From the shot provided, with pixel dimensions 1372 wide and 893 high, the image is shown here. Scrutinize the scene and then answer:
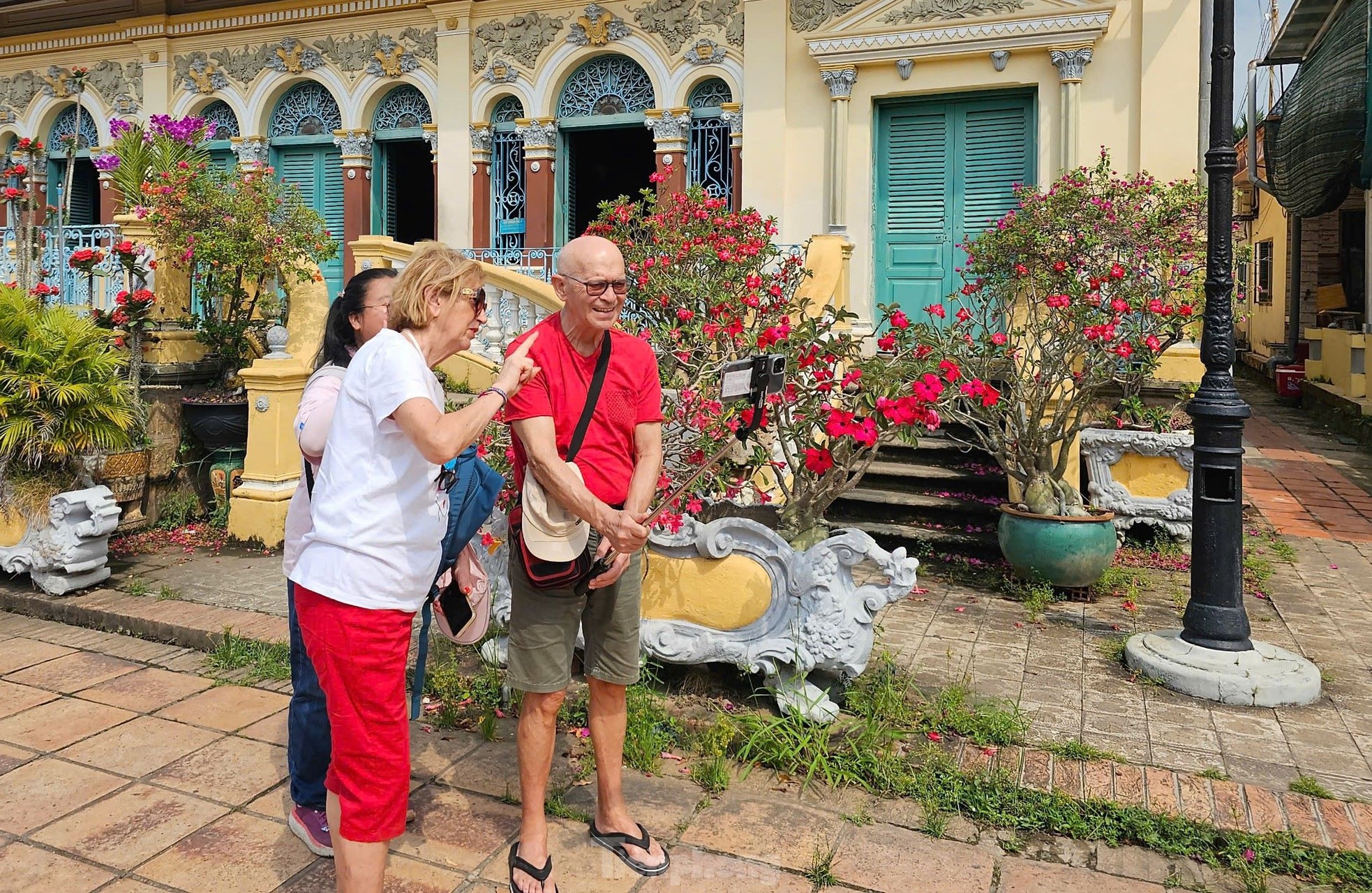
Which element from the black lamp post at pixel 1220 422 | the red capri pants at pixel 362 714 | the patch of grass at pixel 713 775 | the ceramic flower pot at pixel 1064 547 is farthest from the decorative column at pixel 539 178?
the red capri pants at pixel 362 714

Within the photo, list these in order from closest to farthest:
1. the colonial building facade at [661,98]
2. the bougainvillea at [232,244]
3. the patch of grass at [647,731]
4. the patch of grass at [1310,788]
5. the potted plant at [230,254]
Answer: the patch of grass at [1310,788], the patch of grass at [647,731], the potted plant at [230,254], the bougainvillea at [232,244], the colonial building facade at [661,98]

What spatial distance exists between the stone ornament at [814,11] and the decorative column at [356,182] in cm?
516

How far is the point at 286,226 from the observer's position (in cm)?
797

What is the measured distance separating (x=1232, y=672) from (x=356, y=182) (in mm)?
10454

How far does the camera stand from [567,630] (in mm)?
2850

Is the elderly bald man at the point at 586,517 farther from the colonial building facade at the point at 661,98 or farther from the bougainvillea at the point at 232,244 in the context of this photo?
the colonial building facade at the point at 661,98

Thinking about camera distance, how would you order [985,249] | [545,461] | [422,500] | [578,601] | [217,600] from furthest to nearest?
[985,249] → [217,600] → [578,601] → [545,461] → [422,500]

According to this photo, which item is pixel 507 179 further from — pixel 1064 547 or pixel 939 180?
pixel 1064 547

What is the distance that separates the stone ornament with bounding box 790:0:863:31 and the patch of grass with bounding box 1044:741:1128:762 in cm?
766

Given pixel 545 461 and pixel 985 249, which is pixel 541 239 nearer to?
pixel 985 249

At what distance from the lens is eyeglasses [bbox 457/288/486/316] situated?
251 cm

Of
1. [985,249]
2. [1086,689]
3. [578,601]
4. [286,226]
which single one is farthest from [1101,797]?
[286,226]

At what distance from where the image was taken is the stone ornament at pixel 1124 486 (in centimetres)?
676

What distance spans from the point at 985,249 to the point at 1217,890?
4834mm
